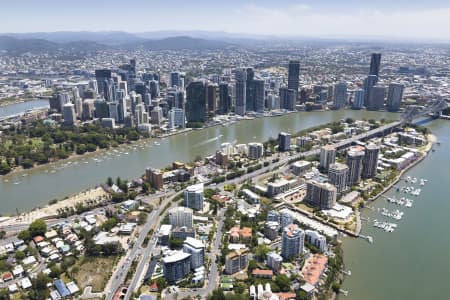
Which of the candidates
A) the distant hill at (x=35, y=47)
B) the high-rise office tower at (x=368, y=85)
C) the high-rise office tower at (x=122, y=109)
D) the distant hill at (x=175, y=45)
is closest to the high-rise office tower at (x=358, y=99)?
the high-rise office tower at (x=368, y=85)

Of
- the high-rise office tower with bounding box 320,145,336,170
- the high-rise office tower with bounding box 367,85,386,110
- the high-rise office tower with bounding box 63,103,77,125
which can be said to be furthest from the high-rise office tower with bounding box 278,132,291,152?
the high-rise office tower with bounding box 367,85,386,110

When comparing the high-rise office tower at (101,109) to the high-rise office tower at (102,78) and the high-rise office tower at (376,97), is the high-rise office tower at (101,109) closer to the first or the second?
the high-rise office tower at (102,78)

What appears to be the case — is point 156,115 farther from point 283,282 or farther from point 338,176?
point 283,282

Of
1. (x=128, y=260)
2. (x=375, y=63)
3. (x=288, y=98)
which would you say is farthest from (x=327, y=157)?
(x=375, y=63)

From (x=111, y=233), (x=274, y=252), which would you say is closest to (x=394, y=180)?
(x=274, y=252)

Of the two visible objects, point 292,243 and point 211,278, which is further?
point 292,243

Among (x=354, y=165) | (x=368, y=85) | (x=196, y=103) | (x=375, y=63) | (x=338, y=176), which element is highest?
(x=375, y=63)
